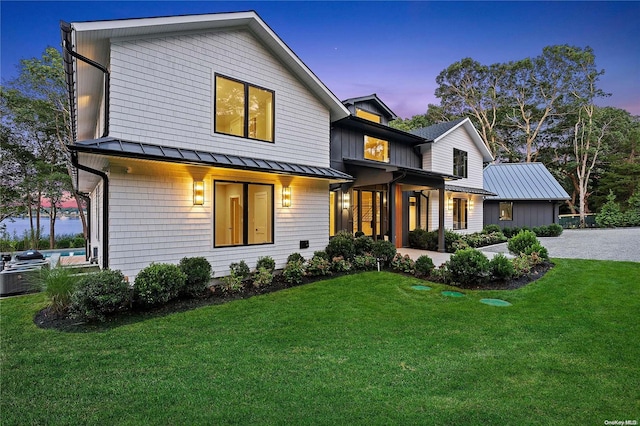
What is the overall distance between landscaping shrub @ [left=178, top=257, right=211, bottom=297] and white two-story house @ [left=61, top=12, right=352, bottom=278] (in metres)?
0.47

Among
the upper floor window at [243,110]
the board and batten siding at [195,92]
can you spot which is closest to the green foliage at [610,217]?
the board and batten siding at [195,92]

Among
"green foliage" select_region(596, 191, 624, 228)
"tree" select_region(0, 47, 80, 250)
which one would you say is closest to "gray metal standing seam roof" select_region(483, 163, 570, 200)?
"green foliage" select_region(596, 191, 624, 228)

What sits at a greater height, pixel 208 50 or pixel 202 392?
pixel 208 50

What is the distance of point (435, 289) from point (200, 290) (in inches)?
218

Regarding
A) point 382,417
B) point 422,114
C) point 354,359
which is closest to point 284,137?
point 354,359

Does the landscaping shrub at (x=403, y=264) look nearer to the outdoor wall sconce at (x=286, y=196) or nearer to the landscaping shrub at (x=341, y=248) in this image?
the landscaping shrub at (x=341, y=248)

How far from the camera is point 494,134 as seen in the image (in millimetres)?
31859

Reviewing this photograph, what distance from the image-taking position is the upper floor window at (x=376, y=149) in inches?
503

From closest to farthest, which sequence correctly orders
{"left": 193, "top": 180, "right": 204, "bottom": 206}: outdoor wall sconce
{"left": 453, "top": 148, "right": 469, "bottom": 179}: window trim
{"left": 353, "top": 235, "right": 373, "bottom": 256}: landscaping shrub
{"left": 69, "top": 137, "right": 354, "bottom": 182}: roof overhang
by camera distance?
1. {"left": 69, "top": 137, "right": 354, "bottom": 182}: roof overhang
2. {"left": 193, "top": 180, "right": 204, "bottom": 206}: outdoor wall sconce
3. {"left": 353, "top": 235, "right": 373, "bottom": 256}: landscaping shrub
4. {"left": 453, "top": 148, "right": 469, "bottom": 179}: window trim

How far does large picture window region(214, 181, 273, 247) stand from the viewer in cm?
742

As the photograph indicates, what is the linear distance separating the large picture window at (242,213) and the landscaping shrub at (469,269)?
508 cm

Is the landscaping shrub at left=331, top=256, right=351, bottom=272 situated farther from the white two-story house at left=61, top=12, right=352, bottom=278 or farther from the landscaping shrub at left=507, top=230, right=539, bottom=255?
the landscaping shrub at left=507, top=230, right=539, bottom=255

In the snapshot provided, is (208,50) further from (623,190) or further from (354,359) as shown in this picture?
(623,190)

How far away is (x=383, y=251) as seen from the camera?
944 cm
